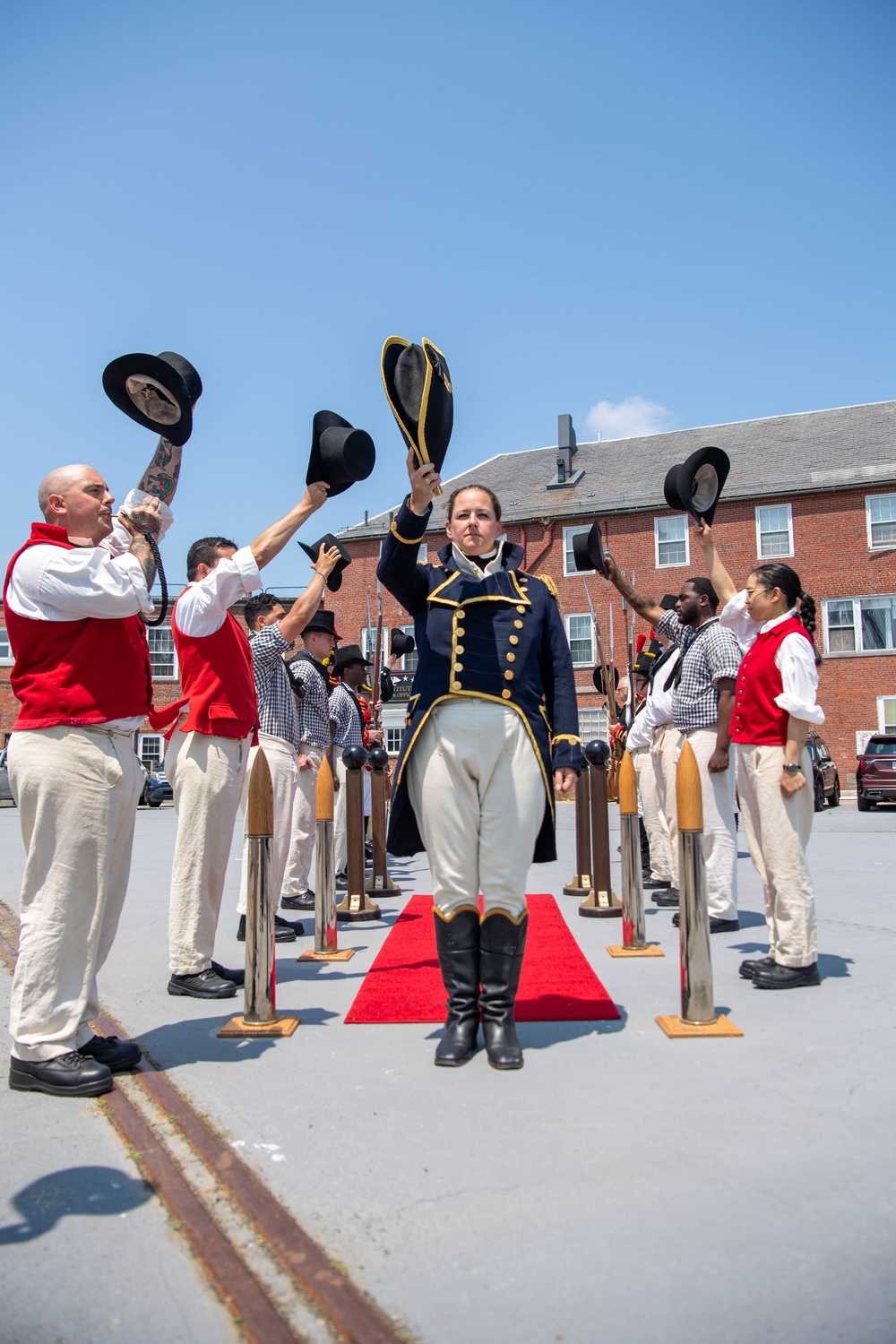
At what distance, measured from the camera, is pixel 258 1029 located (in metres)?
4.04

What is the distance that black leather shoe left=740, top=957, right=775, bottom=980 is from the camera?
15.6 feet

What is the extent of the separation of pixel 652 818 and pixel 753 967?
3526 millimetres

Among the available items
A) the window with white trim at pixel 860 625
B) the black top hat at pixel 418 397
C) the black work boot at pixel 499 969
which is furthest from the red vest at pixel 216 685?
the window with white trim at pixel 860 625

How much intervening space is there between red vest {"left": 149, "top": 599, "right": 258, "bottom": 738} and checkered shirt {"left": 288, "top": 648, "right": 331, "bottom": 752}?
7.75ft

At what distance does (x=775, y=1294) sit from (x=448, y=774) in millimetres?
2146

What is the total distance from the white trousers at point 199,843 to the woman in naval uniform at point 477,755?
3.83ft

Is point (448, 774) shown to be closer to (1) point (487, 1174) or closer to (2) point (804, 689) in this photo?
(1) point (487, 1174)

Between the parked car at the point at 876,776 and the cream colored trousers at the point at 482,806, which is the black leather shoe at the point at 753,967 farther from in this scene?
the parked car at the point at 876,776

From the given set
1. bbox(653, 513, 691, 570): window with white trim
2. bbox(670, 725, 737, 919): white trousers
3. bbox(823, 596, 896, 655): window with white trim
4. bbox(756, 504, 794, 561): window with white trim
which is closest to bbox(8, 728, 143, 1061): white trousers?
bbox(670, 725, 737, 919): white trousers

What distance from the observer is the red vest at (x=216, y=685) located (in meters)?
4.89

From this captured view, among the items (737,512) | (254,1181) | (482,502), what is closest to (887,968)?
(482,502)

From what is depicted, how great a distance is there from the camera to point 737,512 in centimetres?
3403

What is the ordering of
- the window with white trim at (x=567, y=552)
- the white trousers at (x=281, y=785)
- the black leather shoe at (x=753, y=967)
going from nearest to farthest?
the black leather shoe at (x=753, y=967) → the white trousers at (x=281, y=785) → the window with white trim at (x=567, y=552)

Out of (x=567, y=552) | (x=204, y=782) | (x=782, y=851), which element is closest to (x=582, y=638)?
(x=567, y=552)
